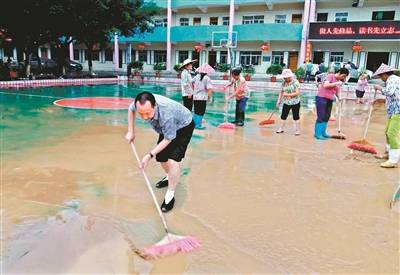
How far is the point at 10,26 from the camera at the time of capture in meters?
18.9

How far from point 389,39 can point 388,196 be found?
2488 cm

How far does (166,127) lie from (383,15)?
29.1m

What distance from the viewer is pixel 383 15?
89.4 feet

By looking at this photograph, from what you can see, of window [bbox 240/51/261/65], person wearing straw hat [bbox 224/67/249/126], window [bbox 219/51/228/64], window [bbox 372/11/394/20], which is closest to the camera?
person wearing straw hat [bbox 224/67/249/126]

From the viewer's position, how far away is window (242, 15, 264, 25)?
103 feet

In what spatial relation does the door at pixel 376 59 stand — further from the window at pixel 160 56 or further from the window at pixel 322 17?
the window at pixel 160 56

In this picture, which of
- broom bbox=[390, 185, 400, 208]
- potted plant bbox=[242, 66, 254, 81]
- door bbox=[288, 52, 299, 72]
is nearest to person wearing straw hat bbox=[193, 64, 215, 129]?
broom bbox=[390, 185, 400, 208]

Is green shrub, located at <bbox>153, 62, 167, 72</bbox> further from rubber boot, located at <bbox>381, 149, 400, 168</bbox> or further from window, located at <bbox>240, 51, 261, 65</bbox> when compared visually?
rubber boot, located at <bbox>381, 149, 400, 168</bbox>

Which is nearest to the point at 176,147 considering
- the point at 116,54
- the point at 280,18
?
the point at 280,18

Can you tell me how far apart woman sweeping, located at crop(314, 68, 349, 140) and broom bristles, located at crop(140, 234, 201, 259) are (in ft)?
17.0

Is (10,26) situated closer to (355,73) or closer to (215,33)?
(215,33)

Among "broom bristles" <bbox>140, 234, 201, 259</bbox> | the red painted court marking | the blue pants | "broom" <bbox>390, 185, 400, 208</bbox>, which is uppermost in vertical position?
the blue pants

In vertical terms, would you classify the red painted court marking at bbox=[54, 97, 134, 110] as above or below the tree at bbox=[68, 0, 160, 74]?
below

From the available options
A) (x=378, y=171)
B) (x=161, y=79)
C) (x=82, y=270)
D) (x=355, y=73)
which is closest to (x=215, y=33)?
(x=161, y=79)
